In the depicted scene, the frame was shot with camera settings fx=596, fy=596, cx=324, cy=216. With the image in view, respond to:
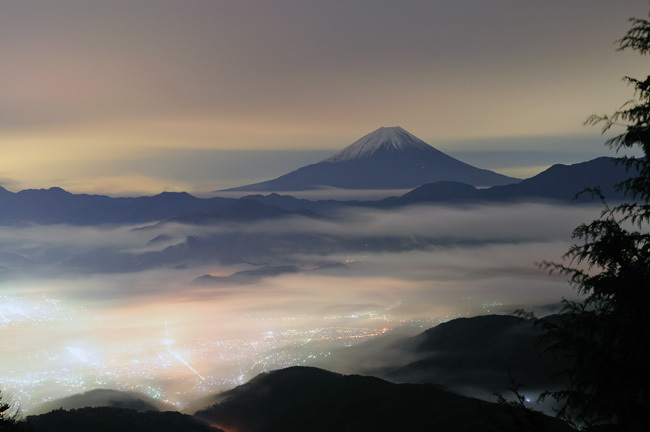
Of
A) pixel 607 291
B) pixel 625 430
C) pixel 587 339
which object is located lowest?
pixel 625 430

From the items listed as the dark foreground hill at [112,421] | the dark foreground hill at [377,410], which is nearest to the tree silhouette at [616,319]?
the dark foreground hill at [377,410]

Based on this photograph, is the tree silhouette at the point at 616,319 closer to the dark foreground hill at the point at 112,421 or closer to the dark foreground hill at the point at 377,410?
the dark foreground hill at the point at 377,410

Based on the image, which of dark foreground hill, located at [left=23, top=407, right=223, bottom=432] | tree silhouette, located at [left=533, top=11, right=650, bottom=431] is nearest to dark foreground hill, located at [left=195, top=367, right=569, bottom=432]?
dark foreground hill, located at [left=23, top=407, right=223, bottom=432]

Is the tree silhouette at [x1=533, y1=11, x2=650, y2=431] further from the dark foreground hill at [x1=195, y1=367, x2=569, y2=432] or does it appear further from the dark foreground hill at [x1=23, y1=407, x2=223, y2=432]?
the dark foreground hill at [x1=23, y1=407, x2=223, y2=432]

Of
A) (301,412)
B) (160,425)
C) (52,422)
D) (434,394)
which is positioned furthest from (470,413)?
(52,422)

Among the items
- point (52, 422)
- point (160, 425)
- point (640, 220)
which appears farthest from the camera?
point (160, 425)

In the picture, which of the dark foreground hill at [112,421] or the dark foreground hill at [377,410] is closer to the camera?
the dark foreground hill at [377,410]

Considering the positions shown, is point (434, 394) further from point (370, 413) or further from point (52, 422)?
point (52, 422)
